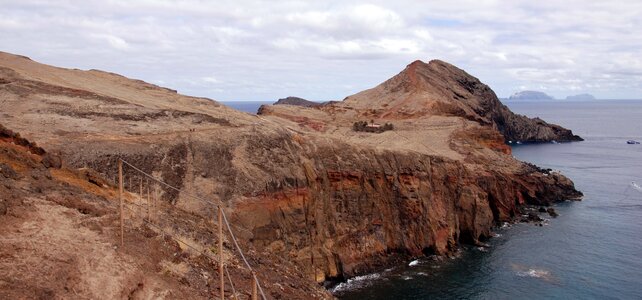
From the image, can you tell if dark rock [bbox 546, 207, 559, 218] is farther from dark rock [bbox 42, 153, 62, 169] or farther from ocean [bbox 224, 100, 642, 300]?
dark rock [bbox 42, 153, 62, 169]

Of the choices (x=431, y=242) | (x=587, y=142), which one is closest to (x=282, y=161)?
(x=431, y=242)

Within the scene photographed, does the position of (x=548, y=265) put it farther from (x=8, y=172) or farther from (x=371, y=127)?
(x=8, y=172)

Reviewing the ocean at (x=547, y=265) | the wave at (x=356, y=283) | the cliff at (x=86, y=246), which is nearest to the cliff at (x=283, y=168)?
the wave at (x=356, y=283)

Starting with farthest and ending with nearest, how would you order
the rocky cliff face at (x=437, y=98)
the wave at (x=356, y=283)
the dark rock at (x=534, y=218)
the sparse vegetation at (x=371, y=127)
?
the rocky cliff face at (x=437, y=98)
the sparse vegetation at (x=371, y=127)
the dark rock at (x=534, y=218)
the wave at (x=356, y=283)


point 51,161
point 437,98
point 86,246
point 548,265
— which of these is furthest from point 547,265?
point 437,98

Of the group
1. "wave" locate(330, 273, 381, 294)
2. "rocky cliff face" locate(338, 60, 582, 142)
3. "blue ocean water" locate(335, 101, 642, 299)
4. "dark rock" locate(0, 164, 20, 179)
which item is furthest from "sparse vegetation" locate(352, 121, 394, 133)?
"dark rock" locate(0, 164, 20, 179)

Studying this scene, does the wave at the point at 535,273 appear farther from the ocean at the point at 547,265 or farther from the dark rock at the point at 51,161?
the dark rock at the point at 51,161

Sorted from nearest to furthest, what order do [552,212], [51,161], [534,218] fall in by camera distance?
[51,161]
[534,218]
[552,212]

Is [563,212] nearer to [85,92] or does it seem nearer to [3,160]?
[85,92]

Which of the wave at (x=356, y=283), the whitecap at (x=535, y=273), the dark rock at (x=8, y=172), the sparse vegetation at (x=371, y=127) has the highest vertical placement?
the sparse vegetation at (x=371, y=127)
